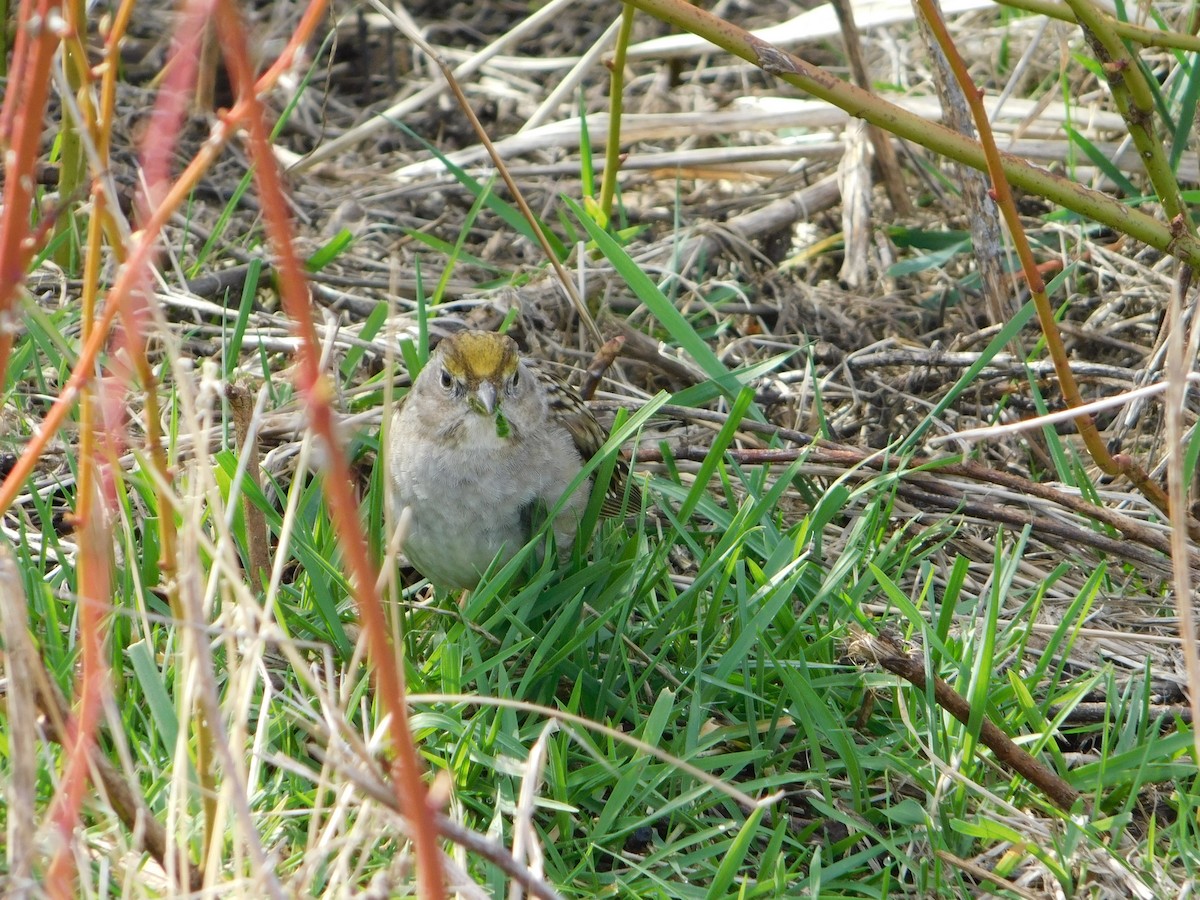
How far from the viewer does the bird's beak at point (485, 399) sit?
362 centimetres

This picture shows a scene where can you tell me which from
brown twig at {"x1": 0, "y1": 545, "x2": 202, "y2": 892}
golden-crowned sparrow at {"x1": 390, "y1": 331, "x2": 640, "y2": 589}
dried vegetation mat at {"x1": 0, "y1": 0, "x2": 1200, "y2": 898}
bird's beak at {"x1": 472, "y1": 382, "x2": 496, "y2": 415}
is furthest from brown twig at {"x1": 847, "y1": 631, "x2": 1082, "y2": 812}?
brown twig at {"x1": 0, "y1": 545, "x2": 202, "y2": 892}

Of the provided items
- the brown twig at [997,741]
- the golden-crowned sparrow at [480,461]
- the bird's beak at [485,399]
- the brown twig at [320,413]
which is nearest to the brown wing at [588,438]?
the golden-crowned sparrow at [480,461]

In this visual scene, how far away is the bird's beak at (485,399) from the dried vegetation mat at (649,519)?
34 cm

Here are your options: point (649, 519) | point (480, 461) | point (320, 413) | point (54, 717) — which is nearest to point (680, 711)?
point (480, 461)

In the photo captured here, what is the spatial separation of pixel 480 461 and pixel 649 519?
26.0 inches

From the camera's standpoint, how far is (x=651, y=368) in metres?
4.69

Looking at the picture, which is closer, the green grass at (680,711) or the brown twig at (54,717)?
the brown twig at (54,717)

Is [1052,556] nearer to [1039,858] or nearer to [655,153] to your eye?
[1039,858]

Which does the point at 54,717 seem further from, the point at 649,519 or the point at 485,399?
the point at 649,519

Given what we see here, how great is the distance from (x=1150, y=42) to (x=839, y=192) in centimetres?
214

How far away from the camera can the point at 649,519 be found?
4043 mm

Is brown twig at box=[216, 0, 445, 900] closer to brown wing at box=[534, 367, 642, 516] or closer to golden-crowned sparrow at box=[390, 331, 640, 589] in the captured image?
golden-crowned sparrow at box=[390, 331, 640, 589]

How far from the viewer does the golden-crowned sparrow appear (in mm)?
3494

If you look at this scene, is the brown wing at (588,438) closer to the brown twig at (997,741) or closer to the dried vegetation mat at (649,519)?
the dried vegetation mat at (649,519)
